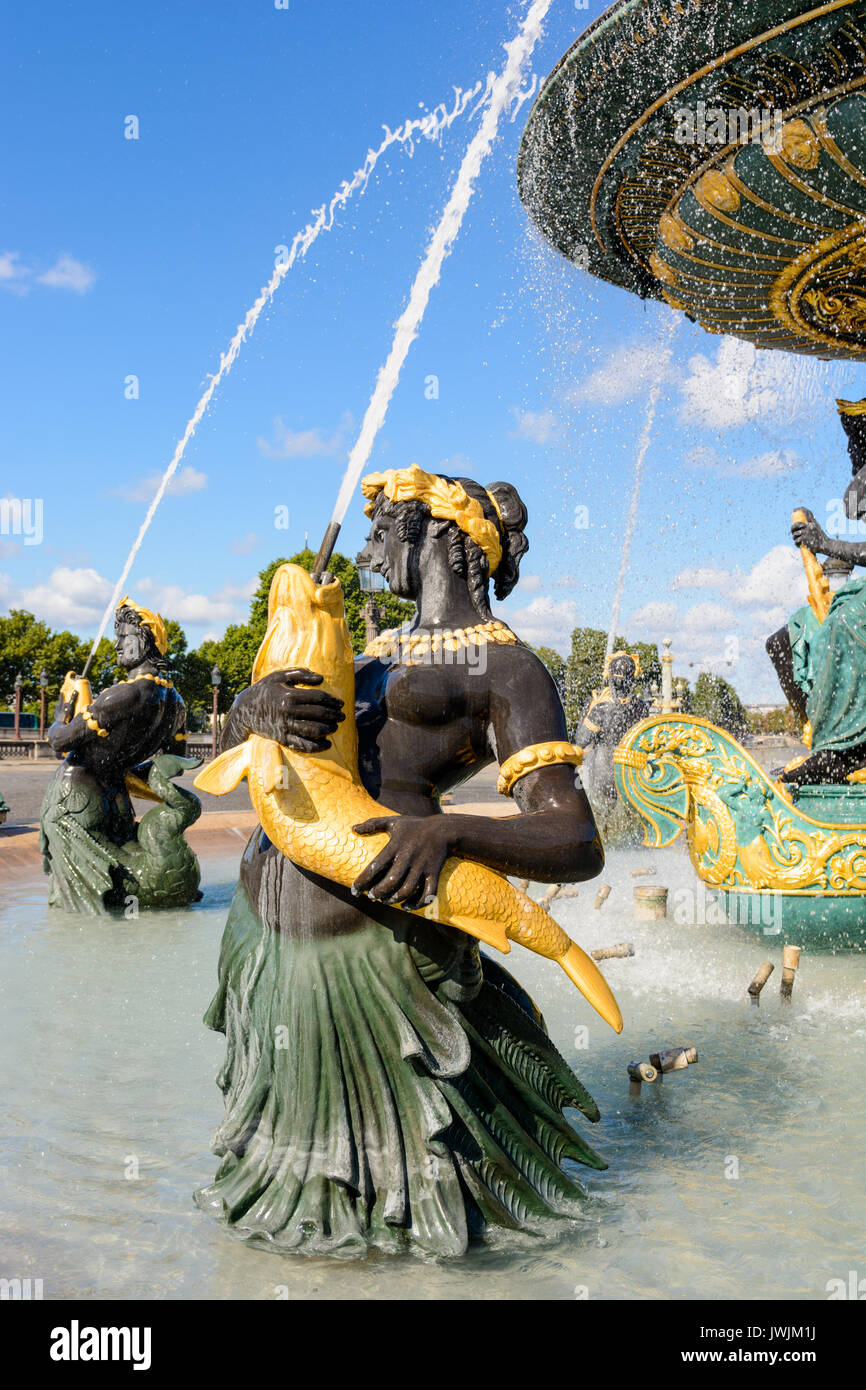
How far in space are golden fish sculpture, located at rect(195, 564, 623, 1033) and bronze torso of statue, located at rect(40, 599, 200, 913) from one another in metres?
4.86

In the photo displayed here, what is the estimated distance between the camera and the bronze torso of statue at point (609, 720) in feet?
35.3

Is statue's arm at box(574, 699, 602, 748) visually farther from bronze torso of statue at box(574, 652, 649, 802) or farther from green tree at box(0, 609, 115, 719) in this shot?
green tree at box(0, 609, 115, 719)

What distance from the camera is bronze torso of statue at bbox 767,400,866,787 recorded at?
6.10 meters

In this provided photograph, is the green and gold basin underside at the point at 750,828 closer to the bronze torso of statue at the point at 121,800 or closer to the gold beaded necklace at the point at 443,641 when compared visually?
the bronze torso of statue at the point at 121,800

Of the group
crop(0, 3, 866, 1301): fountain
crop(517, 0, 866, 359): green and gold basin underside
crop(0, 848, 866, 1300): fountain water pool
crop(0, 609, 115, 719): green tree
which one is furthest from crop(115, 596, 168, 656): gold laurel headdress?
crop(0, 609, 115, 719): green tree

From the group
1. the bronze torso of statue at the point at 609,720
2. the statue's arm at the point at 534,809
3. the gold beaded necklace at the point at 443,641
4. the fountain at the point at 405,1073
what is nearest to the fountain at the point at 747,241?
the fountain at the point at 405,1073

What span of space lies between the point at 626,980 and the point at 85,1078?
279 centimetres

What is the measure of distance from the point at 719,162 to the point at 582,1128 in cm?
399

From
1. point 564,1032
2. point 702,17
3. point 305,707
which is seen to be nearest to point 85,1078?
point 564,1032

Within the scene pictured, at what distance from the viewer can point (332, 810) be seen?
248 cm

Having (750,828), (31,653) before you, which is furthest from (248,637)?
(750,828)

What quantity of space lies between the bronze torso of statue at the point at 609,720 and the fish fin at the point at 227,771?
8.40 metres

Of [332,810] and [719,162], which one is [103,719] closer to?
[719,162]

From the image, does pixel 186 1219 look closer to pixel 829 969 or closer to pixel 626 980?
pixel 626 980
